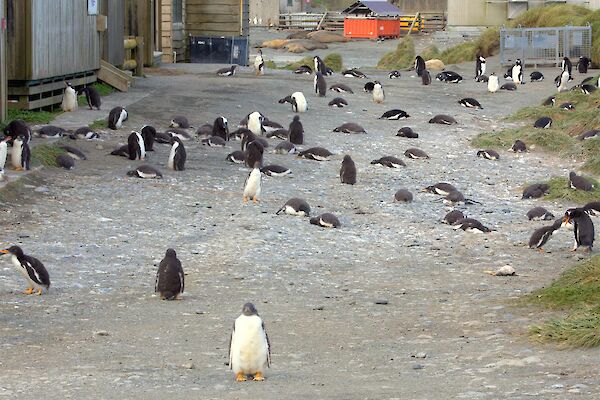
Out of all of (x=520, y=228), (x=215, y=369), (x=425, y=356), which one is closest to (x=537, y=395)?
(x=425, y=356)

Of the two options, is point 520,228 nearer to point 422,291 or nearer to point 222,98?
point 422,291

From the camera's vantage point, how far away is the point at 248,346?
308 inches

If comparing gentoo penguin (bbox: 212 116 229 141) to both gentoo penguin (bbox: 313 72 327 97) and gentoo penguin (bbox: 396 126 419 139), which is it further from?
gentoo penguin (bbox: 313 72 327 97)

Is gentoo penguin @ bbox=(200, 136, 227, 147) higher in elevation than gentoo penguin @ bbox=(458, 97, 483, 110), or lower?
lower

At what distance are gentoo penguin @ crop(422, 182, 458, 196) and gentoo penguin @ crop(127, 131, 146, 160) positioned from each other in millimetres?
4259

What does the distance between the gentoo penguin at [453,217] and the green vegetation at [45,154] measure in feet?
18.0

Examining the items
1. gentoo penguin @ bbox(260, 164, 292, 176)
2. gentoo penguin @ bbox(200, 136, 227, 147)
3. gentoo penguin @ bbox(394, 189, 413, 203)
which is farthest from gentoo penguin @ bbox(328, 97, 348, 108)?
gentoo penguin @ bbox(394, 189, 413, 203)

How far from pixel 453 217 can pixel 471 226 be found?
1.42 ft

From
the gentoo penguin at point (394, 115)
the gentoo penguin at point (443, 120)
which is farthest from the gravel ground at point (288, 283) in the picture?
the gentoo penguin at point (394, 115)

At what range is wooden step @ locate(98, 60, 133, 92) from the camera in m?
26.0

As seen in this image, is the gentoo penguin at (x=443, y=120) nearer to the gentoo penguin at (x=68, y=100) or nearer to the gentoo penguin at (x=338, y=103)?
the gentoo penguin at (x=338, y=103)

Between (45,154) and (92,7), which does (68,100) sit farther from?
(45,154)

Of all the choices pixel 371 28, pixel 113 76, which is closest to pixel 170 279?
pixel 113 76

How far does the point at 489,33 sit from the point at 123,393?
35385 mm
